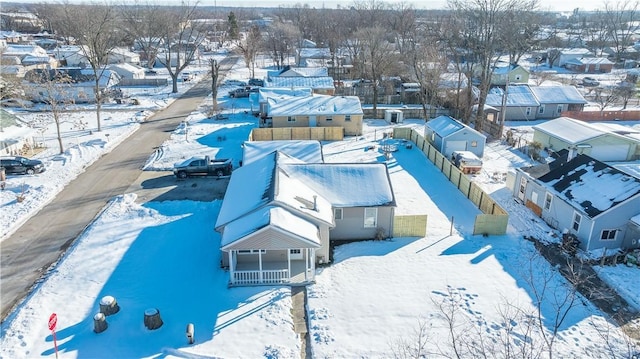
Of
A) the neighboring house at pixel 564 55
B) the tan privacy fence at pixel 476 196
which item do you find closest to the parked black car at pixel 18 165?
the tan privacy fence at pixel 476 196

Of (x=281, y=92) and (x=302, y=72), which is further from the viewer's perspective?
(x=302, y=72)

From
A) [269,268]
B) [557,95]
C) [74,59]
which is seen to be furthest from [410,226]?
[74,59]

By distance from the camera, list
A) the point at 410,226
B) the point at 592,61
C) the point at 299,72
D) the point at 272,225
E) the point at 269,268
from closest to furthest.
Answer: the point at 272,225 → the point at 269,268 → the point at 410,226 → the point at 299,72 → the point at 592,61

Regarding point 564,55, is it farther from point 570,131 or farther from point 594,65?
point 570,131

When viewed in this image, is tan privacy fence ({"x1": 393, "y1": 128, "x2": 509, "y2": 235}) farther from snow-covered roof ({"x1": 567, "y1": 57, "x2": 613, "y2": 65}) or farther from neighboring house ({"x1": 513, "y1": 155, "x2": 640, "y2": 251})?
snow-covered roof ({"x1": 567, "y1": 57, "x2": 613, "y2": 65})

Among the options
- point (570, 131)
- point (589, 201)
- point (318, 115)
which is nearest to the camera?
point (589, 201)

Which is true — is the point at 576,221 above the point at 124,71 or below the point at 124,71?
below

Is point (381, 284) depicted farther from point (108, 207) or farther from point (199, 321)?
point (108, 207)
